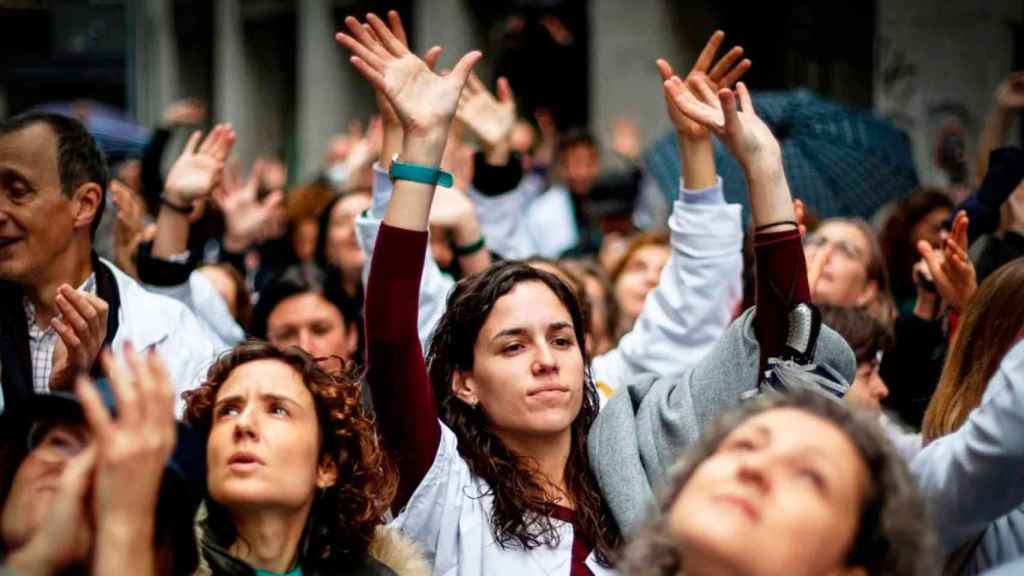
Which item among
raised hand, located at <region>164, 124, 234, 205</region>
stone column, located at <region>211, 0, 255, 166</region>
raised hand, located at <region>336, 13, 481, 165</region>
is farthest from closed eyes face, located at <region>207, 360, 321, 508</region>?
stone column, located at <region>211, 0, 255, 166</region>

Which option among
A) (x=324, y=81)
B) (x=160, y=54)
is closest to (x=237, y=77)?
(x=160, y=54)

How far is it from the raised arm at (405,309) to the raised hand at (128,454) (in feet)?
3.11

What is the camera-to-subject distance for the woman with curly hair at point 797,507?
8.08ft

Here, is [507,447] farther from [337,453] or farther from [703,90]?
[703,90]

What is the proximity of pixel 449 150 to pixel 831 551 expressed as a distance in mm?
4062

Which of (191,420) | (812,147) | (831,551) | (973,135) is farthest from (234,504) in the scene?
(973,135)

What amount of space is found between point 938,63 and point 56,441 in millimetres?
9625

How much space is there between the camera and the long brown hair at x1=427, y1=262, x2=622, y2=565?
11.7ft

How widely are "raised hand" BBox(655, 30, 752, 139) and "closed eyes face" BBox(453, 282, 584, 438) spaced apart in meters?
0.77

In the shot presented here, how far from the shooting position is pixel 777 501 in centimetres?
248

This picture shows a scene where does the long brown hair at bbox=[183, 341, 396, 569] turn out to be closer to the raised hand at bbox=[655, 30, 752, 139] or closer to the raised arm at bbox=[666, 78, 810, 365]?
the raised arm at bbox=[666, 78, 810, 365]

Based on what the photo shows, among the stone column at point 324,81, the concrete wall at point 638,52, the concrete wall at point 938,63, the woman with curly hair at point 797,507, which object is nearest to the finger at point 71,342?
the woman with curly hair at point 797,507

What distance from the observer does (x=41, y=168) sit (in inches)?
167

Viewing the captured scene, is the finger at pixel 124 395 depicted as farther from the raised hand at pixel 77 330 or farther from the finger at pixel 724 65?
the finger at pixel 724 65
